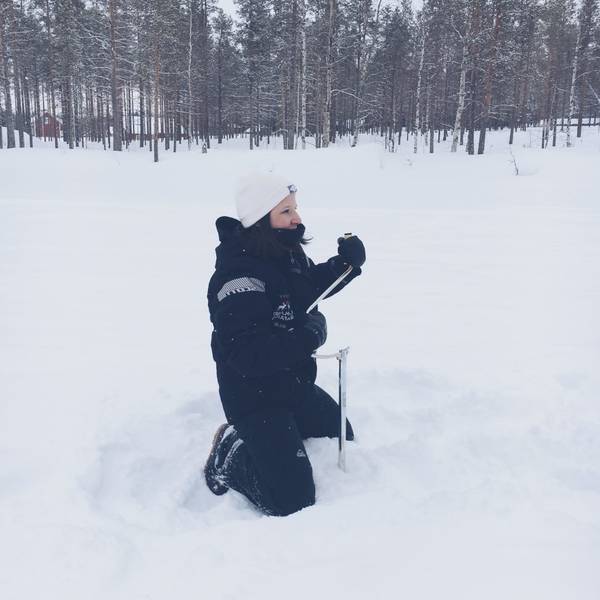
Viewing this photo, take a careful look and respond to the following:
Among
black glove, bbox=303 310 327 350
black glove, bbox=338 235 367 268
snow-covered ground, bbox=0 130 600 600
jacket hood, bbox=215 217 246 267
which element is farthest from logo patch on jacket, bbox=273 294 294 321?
snow-covered ground, bbox=0 130 600 600

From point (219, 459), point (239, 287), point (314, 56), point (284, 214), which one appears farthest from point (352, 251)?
point (314, 56)

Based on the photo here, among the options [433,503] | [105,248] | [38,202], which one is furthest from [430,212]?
[433,503]

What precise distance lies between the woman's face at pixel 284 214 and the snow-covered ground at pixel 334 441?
135cm

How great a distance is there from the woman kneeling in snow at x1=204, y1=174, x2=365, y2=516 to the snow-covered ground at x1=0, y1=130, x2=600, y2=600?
166 mm

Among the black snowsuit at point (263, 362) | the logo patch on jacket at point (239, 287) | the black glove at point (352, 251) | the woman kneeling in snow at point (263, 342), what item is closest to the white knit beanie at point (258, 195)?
the woman kneeling in snow at point (263, 342)

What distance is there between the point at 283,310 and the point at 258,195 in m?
0.61

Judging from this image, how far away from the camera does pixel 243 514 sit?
9.18 feet

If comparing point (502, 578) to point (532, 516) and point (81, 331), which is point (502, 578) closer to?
point (532, 516)

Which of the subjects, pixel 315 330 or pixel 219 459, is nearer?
pixel 315 330

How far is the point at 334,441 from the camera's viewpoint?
3.38m

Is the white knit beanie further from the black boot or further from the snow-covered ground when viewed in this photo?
the snow-covered ground

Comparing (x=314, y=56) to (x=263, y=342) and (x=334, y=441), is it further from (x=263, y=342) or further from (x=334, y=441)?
(x=263, y=342)

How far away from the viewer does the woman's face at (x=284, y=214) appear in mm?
2881

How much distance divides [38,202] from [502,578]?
46.5ft
